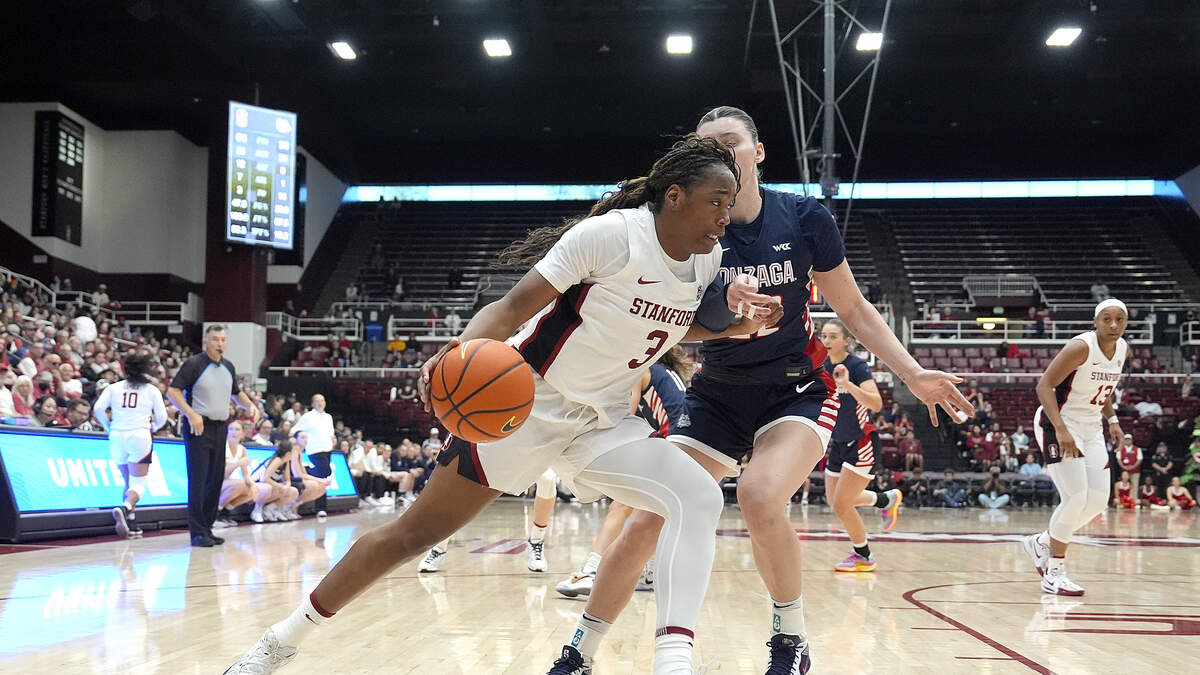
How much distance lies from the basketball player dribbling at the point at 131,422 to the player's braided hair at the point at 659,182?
6.76 m

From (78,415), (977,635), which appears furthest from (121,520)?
(977,635)

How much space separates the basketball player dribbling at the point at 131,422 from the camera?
9055 mm

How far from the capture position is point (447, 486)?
306 centimetres

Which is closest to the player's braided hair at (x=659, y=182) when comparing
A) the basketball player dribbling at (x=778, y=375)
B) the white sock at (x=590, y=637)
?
the basketball player dribbling at (x=778, y=375)

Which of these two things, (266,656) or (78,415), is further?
(78,415)

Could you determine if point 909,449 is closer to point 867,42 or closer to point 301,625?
point 867,42

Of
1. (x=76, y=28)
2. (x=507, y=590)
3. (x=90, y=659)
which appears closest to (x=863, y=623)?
(x=507, y=590)

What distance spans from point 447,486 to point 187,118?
25636 mm

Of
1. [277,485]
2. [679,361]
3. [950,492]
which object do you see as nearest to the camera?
[679,361]

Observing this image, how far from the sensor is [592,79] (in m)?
26.3

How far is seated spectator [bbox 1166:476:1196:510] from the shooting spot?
1931 cm

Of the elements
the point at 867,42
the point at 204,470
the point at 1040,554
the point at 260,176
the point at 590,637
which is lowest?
the point at 1040,554

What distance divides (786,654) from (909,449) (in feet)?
57.2

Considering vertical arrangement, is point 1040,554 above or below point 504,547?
above
